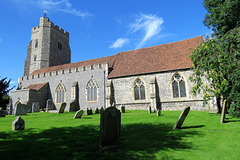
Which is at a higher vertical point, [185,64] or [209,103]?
[185,64]

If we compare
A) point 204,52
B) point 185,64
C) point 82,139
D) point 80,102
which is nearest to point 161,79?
point 185,64

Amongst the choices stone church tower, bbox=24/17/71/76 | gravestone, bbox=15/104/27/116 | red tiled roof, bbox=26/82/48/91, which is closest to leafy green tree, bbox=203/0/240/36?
gravestone, bbox=15/104/27/116

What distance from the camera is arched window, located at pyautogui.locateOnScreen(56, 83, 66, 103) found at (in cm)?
2311

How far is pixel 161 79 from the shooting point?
58.2 feet

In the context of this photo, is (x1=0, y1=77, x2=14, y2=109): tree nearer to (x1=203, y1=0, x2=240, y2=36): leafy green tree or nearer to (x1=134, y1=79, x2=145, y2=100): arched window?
(x1=134, y1=79, x2=145, y2=100): arched window

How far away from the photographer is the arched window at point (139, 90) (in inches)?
733

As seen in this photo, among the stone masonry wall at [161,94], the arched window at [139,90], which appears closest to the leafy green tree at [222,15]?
the stone masonry wall at [161,94]

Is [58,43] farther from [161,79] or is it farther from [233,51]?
[233,51]

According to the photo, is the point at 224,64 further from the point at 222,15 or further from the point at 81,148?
the point at 81,148

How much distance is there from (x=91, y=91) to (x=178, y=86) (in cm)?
1135

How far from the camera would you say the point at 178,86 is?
17.0 meters

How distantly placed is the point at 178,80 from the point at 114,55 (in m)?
11.2

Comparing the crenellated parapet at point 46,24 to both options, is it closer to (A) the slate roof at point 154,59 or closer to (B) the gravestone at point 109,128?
(A) the slate roof at point 154,59

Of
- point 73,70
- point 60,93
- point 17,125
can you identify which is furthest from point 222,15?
point 60,93
